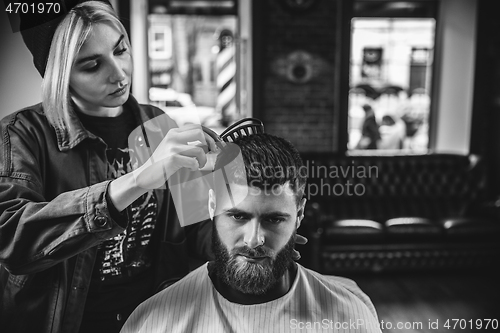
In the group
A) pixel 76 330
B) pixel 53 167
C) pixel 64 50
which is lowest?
pixel 76 330

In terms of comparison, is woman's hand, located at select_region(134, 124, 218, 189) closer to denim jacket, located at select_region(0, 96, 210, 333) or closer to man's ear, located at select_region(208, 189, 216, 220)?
denim jacket, located at select_region(0, 96, 210, 333)

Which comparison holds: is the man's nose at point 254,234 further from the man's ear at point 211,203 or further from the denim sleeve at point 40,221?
the denim sleeve at point 40,221

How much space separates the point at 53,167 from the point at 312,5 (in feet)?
13.0

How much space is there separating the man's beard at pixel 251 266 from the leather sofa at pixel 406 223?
7.26 ft

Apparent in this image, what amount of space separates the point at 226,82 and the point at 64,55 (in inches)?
88.3

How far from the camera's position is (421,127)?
15.3 ft

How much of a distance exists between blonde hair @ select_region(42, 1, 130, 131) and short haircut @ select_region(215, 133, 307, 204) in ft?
1.16

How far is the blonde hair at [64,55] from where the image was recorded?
86 centimetres

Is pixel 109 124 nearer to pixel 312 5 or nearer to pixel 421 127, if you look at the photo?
pixel 312 5

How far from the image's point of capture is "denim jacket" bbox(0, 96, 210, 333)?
83 cm

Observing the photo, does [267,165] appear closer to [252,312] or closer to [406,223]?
[252,312]

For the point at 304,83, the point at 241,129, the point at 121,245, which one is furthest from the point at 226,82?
the point at 121,245

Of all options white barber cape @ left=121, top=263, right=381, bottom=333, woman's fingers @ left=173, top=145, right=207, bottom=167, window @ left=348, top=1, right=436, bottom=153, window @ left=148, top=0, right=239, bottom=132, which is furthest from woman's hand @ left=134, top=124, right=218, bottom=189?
window @ left=348, top=1, right=436, bottom=153

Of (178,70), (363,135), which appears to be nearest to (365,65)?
(363,135)
